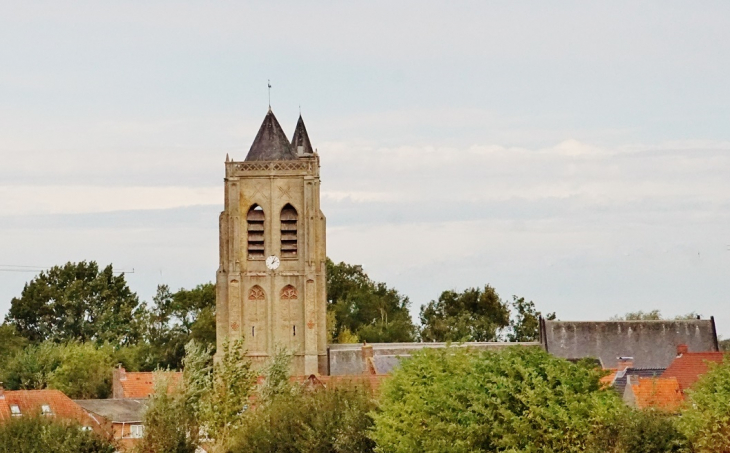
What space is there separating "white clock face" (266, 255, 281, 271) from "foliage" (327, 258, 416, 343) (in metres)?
27.7

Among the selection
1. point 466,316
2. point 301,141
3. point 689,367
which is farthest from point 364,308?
point 689,367

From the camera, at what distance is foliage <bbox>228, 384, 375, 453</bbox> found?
59.5 metres

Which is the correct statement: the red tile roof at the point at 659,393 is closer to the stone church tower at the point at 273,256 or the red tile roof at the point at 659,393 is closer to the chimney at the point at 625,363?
the chimney at the point at 625,363

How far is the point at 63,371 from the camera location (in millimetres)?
108125

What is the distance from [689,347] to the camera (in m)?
97.3

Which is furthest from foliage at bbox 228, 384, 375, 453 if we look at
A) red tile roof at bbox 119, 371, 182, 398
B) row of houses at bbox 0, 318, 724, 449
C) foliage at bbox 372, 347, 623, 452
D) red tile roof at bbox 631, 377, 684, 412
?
red tile roof at bbox 119, 371, 182, 398

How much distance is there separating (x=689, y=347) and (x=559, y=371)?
5012 centimetres

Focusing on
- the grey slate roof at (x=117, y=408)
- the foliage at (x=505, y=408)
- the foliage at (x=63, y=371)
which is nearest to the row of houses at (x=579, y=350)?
the grey slate roof at (x=117, y=408)

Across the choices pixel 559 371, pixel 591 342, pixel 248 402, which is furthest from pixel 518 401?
pixel 591 342

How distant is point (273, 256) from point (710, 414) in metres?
58.2

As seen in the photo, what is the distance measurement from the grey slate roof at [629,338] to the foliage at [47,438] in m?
39.5

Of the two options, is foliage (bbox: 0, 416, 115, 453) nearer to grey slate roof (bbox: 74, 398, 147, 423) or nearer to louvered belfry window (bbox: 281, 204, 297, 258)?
grey slate roof (bbox: 74, 398, 147, 423)

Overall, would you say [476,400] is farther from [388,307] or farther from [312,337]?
[388,307]

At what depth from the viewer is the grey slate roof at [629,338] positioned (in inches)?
3834
